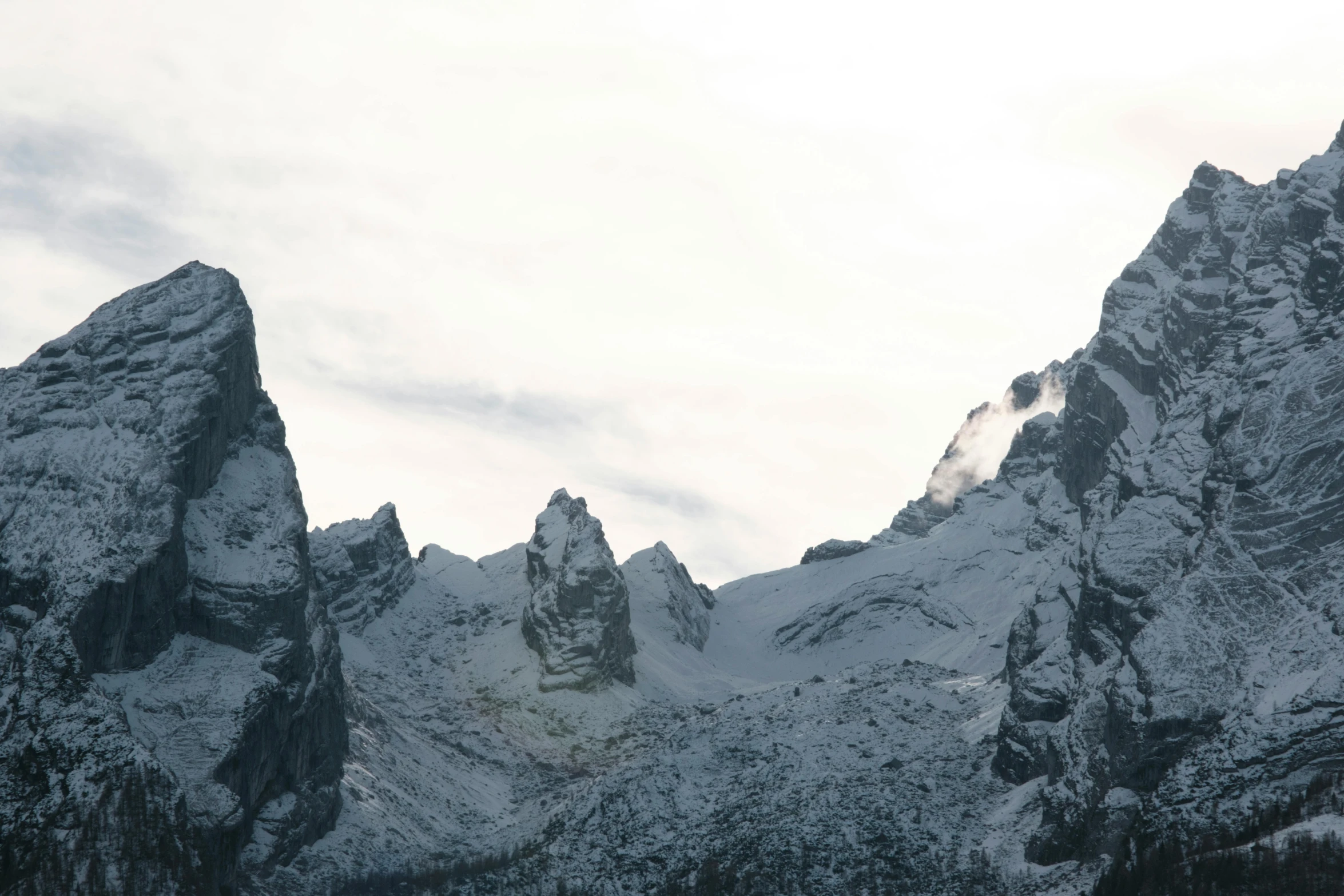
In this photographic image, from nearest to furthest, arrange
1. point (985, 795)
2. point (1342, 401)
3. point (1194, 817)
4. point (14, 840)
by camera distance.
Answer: point (1194, 817) < point (14, 840) < point (1342, 401) < point (985, 795)

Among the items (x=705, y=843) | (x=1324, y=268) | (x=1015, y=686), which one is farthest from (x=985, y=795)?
(x=1324, y=268)

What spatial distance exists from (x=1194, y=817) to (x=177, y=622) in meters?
121

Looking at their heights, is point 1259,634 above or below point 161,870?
above

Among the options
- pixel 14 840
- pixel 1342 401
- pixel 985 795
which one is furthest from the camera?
pixel 985 795

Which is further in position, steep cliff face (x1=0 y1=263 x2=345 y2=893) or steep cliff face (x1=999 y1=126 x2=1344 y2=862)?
steep cliff face (x1=0 y1=263 x2=345 y2=893)

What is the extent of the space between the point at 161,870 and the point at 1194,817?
4078 inches

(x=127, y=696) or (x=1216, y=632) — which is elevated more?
(x=1216, y=632)

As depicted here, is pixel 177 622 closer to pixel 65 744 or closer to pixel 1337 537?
pixel 65 744

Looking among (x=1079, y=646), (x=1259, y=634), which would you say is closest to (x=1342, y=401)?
(x=1259, y=634)

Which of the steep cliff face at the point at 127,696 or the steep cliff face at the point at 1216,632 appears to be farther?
the steep cliff face at the point at 127,696

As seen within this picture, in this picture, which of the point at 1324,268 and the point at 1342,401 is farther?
the point at 1324,268

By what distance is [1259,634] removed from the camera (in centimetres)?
16338

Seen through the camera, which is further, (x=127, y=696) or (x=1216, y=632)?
(x=127, y=696)

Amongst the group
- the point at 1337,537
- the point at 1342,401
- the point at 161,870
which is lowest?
the point at 161,870
